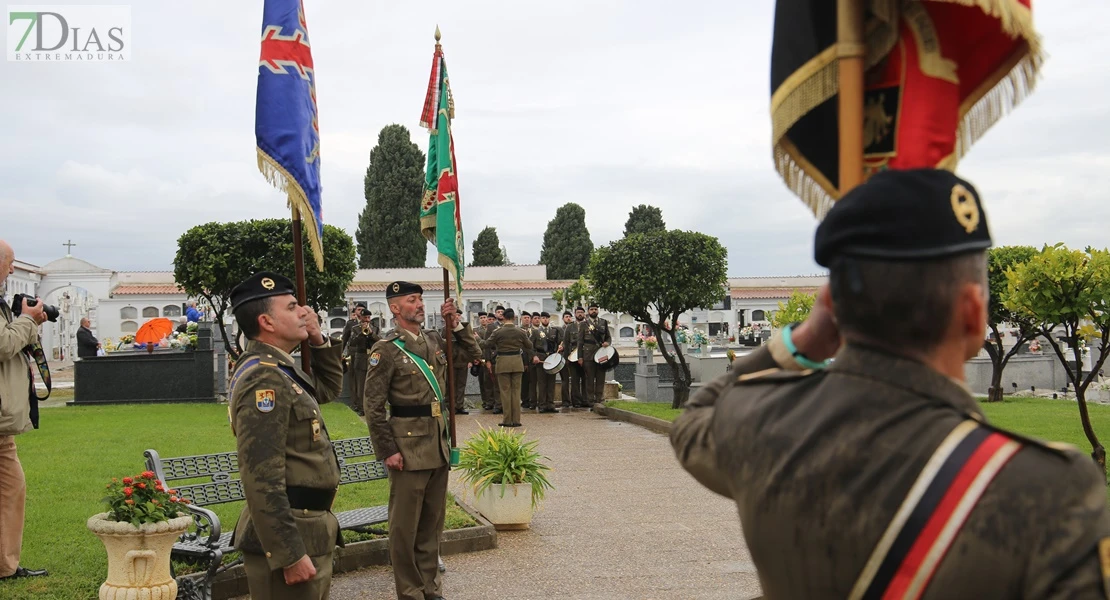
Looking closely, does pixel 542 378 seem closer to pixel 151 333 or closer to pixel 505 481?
pixel 151 333

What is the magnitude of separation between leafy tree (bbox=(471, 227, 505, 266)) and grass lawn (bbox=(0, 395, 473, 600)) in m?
46.5

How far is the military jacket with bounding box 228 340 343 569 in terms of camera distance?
372 centimetres

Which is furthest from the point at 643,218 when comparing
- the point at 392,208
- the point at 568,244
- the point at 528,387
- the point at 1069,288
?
the point at 1069,288

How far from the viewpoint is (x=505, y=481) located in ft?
26.4

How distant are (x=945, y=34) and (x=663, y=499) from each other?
7.69m

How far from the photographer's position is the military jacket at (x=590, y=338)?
1925 centimetres

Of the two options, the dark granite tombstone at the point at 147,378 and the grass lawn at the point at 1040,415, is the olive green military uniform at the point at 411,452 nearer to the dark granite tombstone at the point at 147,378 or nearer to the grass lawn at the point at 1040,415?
the grass lawn at the point at 1040,415

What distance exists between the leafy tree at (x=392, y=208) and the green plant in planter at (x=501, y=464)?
47755 mm

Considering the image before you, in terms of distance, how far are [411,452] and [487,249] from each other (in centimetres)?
5983

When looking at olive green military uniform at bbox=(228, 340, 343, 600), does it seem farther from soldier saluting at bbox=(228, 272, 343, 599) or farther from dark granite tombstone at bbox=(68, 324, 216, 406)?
dark granite tombstone at bbox=(68, 324, 216, 406)

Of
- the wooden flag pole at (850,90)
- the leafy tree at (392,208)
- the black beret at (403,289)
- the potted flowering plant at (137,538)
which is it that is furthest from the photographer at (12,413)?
the leafy tree at (392,208)

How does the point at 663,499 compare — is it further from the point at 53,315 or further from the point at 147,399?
the point at 147,399

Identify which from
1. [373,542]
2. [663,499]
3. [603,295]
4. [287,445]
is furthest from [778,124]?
[603,295]

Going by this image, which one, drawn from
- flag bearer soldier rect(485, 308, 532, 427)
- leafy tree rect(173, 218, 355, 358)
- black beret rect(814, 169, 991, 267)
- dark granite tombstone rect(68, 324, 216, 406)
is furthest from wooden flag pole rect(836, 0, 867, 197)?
dark granite tombstone rect(68, 324, 216, 406)
